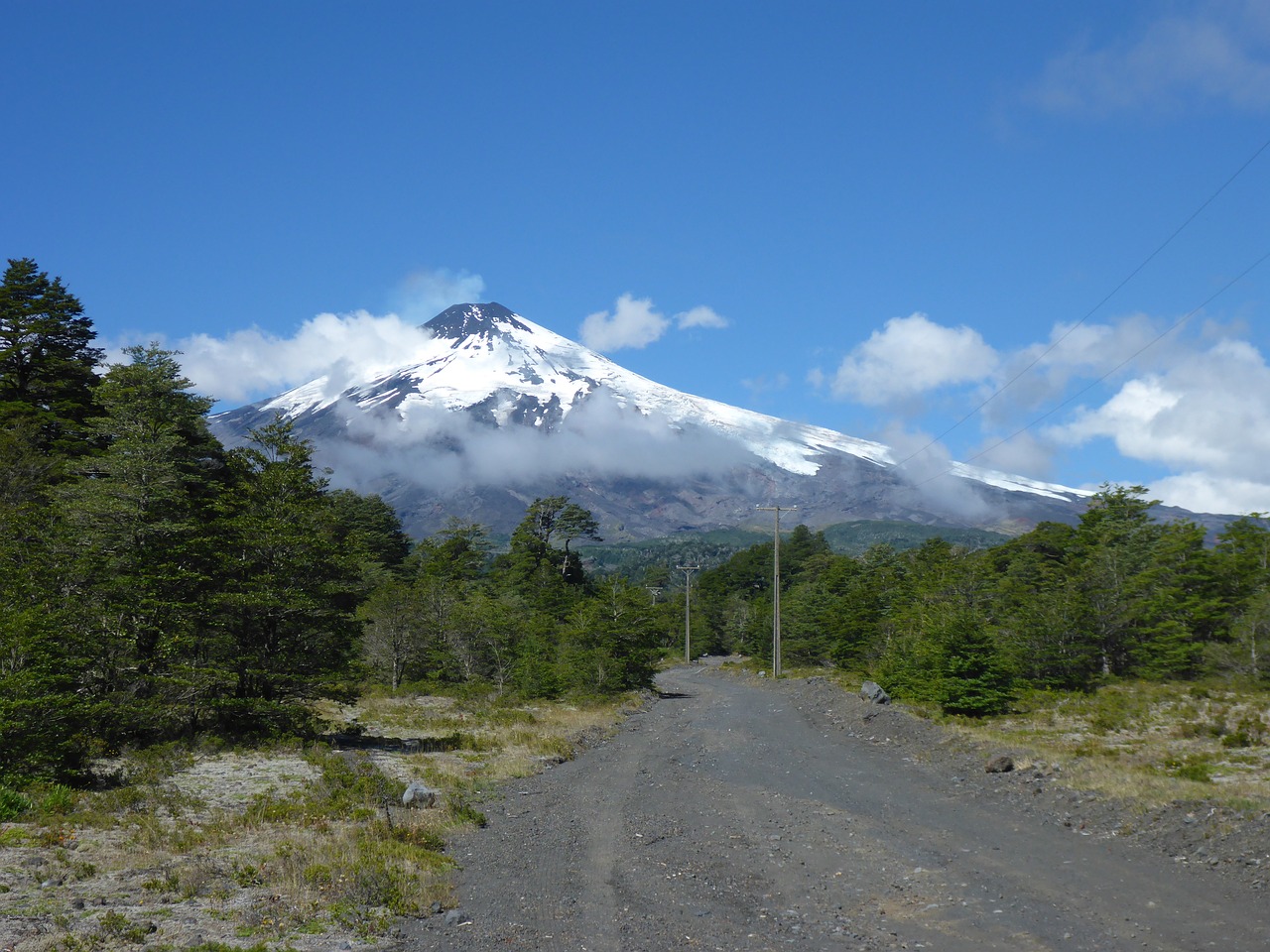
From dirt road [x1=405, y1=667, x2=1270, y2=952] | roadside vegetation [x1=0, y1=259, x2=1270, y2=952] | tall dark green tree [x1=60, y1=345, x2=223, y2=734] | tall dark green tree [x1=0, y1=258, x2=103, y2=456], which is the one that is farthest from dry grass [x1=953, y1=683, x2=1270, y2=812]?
tall dark green tree [x1=0, y1=258, x2=103, y2=456]

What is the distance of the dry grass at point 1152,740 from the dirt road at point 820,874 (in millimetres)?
1606

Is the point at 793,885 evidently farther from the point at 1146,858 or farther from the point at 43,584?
the point at 43,584

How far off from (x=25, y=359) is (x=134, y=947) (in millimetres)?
40624

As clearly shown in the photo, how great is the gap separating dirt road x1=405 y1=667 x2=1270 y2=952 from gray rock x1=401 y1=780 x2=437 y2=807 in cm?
111

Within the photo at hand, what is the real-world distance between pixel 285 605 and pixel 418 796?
8488 millimetres

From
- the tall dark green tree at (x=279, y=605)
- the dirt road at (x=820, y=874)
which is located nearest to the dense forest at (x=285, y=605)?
the tall dark green tree at (x=279, y=605)

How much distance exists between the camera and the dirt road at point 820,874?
8055 mm

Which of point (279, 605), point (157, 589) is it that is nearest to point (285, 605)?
point (279, 605)

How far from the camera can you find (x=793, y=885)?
31.9ft

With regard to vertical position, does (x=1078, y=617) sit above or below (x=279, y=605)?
below

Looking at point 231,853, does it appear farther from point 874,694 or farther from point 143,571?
point 874,694

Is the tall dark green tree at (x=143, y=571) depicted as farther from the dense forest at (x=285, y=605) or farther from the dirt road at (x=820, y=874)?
the dirt road at (x=820, y=874)

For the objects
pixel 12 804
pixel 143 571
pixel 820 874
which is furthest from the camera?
pixel 143 571

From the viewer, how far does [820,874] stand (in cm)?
1014
